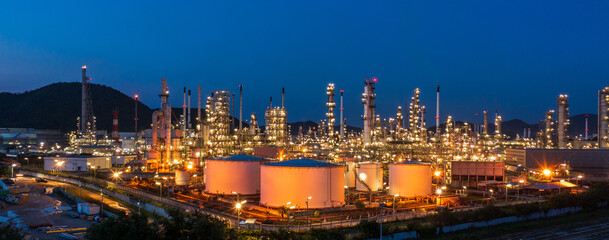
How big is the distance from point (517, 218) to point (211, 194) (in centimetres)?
2318

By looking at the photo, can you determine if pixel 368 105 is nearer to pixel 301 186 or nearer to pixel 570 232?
pixel 301 186

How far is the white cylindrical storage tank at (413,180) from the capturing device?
4134 centimetres

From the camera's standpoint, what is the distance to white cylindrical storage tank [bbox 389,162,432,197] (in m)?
41.3

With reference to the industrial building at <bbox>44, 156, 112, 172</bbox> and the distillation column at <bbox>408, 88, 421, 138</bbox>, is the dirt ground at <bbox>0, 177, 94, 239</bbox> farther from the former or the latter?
the distillation column at <bbox>408, 88, 421, 138</bbox>

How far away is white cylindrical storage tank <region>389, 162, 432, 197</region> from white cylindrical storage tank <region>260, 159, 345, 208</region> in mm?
8010

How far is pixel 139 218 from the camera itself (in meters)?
20.3

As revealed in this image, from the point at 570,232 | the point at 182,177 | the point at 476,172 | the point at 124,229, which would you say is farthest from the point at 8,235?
the point at 476,172

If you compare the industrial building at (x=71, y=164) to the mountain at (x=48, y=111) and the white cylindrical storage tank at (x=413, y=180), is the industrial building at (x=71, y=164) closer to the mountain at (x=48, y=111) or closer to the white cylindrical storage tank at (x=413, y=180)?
the white cylindrical storage tank at (x=413, y=180)

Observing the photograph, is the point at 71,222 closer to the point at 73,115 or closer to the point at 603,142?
the point at 603,142

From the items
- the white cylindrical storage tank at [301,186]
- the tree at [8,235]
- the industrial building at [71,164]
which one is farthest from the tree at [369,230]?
the industrial building at [71,164]

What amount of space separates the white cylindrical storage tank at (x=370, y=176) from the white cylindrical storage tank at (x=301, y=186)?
10.7 m

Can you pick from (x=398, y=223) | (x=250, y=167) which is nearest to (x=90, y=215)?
(x=250, y=167)

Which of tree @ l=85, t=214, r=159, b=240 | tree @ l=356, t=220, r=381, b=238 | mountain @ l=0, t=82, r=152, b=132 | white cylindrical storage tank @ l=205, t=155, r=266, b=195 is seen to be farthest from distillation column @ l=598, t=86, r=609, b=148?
mountain @ l=0, t=82, r=152, b=132

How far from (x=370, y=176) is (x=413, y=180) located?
17.5 feet
